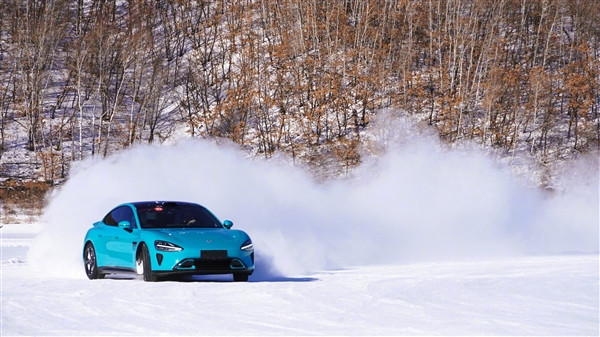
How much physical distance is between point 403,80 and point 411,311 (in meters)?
53.2

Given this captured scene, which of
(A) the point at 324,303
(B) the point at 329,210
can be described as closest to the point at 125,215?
(A) the point at 324,303

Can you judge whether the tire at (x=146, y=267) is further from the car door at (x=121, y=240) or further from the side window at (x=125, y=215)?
the side window at (x=125, y=215)

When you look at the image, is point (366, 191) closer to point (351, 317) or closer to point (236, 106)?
point (351, 317)

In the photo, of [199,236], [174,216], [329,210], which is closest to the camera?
[199,236]

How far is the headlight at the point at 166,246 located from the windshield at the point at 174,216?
99 cm

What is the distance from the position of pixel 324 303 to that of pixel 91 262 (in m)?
6.40

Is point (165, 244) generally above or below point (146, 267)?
above

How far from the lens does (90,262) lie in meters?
16.6

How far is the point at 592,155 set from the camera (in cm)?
5753

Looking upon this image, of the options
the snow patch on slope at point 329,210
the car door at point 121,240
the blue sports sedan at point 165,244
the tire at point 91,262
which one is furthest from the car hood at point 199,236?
the tire at point 91,262

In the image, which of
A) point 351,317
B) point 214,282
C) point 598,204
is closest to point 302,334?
point 351,317

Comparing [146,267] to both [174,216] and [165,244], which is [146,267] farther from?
[174,216]

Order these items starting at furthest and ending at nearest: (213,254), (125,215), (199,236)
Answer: (125,215) < (199,236) < (213,254)

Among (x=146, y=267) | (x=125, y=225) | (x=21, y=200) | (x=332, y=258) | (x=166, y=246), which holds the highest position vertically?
(x=125, y=225)
